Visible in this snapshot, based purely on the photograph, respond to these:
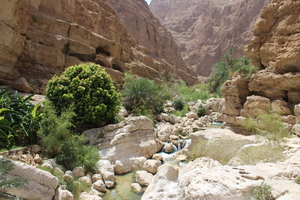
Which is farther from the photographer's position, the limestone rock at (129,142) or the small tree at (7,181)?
the limestone rock at (129,142)

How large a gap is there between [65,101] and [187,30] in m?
71.9

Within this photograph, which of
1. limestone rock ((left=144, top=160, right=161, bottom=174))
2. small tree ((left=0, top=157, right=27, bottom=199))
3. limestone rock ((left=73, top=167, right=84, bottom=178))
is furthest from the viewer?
limestone rock ((left=144, top=160, right=161, bottom=174))

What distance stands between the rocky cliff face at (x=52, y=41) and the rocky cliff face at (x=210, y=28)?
3866 cm

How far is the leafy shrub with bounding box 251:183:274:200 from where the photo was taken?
10.5 feet

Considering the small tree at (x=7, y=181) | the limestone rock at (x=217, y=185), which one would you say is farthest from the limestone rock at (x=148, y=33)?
the small tree at (x=7, y=181)

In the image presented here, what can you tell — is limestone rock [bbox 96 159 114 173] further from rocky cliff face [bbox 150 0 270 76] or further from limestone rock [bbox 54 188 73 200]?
rocky cliff face [bbox 150 0 270 76]

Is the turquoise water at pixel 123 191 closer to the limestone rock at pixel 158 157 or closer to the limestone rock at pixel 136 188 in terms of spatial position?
the limestone rock at pixel 136 188

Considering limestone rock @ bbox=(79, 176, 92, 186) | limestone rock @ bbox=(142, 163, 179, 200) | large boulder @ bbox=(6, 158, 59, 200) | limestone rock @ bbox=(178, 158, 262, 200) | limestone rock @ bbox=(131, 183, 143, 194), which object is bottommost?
limestone rock @ bbox=(79, 176, 92, 186)

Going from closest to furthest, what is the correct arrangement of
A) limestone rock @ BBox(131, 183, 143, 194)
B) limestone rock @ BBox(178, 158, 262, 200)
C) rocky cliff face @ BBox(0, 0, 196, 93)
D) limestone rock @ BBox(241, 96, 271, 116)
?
limestone rock @ BBox(178, 158, 262, 200), limestone rock @ BBox(131, 183, 143, 194), limestone rock @ BBox(241, 96, 271, 116), rocky cliff face @ BBox(0, 0, 196, 93)

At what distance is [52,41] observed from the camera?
1919 cm

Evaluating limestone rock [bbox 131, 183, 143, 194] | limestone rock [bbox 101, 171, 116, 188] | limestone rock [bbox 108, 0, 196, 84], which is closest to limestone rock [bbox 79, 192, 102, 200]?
limestone rock [bbox 101, 171, 116, 188]

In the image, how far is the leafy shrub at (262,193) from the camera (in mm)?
3197

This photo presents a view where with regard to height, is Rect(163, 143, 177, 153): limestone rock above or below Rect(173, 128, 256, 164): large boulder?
below

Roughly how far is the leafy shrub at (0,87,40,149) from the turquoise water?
3994mm
